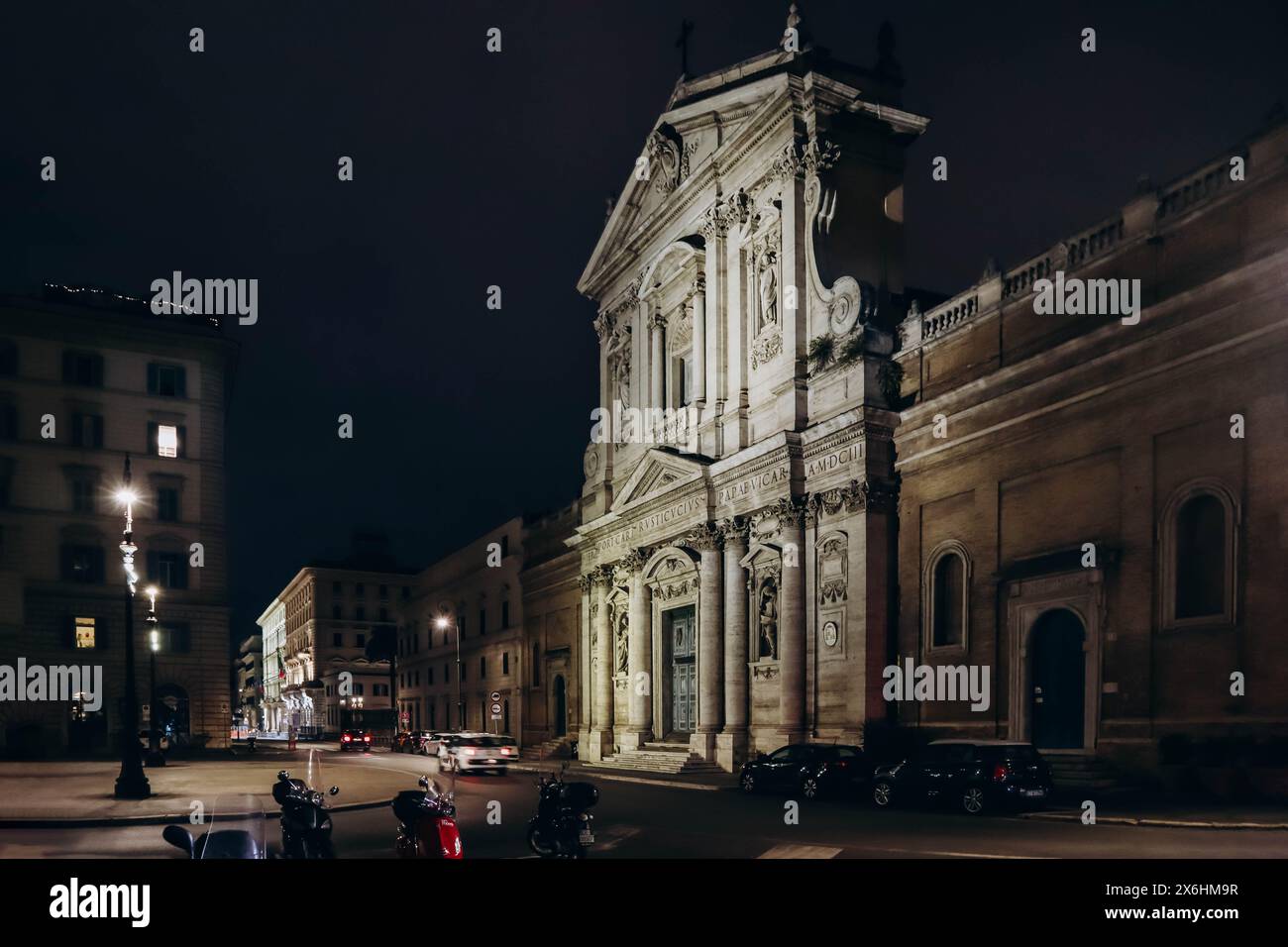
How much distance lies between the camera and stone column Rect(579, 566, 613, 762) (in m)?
41.8

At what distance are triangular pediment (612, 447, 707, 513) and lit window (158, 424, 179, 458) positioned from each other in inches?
995

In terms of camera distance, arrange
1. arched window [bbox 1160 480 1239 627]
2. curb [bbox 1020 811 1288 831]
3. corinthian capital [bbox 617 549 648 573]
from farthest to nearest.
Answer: corinthian capital [bbox 617 549 648 573], arched window [bbox 1160 480 1239 627], curb [bbox 1020 811 1288 831]

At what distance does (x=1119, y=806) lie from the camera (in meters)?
17.9

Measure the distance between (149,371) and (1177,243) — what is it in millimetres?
47930

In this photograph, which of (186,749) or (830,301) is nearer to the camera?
(830,301)

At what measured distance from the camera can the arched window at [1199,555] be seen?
19.0 m

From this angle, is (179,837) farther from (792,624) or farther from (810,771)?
(792,624)

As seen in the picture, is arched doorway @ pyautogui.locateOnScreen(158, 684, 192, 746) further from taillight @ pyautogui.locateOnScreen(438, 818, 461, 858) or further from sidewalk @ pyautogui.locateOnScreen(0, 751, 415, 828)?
A: taillight @ pyautogui.locateOnScreen(438, 818, 461, 858)

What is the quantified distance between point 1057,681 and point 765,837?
10498 millimetres

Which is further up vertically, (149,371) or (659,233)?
(659,233)

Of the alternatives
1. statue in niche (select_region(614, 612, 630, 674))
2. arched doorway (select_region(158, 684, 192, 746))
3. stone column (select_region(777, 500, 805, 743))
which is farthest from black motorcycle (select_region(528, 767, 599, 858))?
arched doorway (select_region(158, 684, 192, 746))

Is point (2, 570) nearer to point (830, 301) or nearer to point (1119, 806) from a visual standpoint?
point (830, 301)

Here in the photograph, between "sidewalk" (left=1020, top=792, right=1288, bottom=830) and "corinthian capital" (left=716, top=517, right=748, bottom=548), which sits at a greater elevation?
"corinthian capital" (left=716, top=517, right=748, bottom=548)
